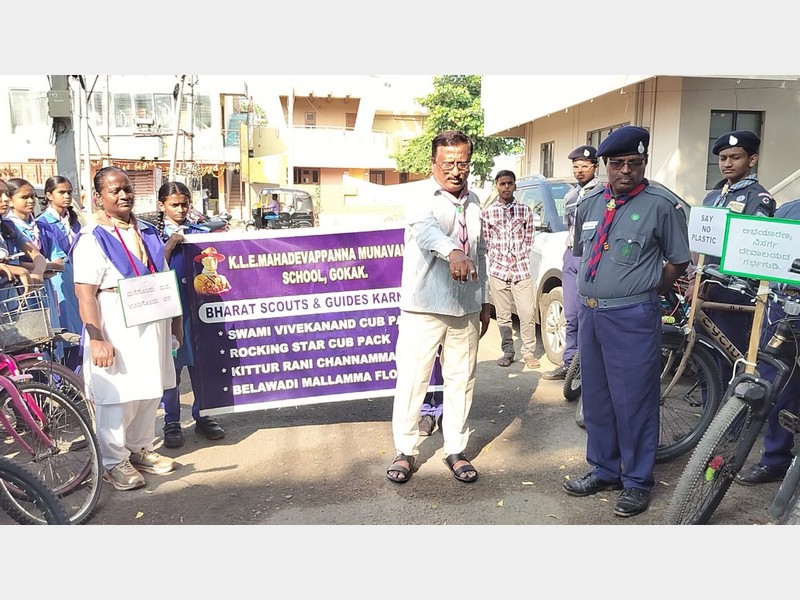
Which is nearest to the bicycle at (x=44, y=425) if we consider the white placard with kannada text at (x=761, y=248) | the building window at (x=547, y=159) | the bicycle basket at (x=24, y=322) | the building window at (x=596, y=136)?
the bicycle basket at (x=24, y=322)

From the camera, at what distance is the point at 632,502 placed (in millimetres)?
3604

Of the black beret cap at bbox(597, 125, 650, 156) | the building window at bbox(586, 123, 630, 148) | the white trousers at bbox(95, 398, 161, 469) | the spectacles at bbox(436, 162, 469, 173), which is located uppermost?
the building window at bbox(586, 123, 630, 148)

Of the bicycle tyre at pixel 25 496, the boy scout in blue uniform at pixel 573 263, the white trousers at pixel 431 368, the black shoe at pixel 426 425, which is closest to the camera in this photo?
the bicycle tyre at pixel 25 496

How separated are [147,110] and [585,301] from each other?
117ft

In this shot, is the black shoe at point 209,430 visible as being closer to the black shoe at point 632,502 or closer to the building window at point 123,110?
the black shoe at point 632,502

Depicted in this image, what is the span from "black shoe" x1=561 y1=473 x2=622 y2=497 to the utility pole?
20.5 feet

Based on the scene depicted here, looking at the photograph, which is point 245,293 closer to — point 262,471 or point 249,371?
point 249,371

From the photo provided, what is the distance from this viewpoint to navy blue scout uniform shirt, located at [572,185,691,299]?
3484 millimetres

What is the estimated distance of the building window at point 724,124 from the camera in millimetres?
10016

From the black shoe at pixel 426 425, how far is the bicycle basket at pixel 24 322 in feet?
8.34

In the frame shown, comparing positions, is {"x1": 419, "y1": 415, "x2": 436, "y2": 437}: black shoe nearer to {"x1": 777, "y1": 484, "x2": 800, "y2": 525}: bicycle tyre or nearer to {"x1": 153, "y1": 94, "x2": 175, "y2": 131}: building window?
{"x1": 777, "y1": 484, "x2": 800, "y2": 525}: bicycle tyre

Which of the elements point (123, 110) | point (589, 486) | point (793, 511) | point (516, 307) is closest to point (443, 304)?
point (589, 486)

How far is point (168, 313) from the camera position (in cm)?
395

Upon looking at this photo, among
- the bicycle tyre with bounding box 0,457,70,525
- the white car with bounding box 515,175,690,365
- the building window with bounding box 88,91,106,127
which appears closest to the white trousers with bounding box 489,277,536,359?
the white car with bounding box 515,175,690,365
